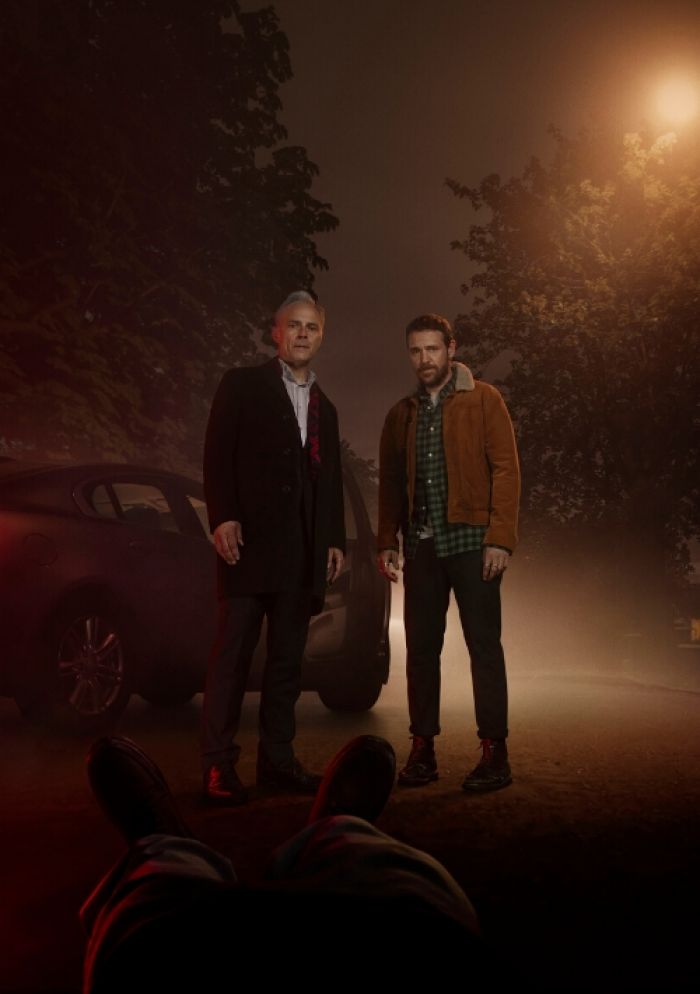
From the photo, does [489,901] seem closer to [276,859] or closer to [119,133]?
[276,859]

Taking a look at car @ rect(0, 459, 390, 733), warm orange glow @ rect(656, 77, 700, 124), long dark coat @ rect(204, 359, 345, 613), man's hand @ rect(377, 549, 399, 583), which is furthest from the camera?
warm orange glow @ rect(656, 77, 700, 124)

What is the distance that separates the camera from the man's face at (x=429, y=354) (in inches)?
207

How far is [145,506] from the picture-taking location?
772 cm

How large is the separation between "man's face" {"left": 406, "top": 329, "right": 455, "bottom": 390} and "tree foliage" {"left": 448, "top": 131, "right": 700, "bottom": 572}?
812 inches

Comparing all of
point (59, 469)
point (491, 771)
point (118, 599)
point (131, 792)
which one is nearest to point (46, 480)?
point (59, 469)

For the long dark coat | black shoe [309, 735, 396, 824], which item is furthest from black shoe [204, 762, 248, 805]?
black shoe [309, 735, 396, 824]

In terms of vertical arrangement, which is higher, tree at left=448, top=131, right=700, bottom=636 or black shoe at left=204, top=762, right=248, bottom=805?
tree at left=448, top=131, right=700, bottom=636

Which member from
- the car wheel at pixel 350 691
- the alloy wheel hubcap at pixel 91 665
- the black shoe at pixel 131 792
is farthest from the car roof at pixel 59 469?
the black shoe at pixel 131 792

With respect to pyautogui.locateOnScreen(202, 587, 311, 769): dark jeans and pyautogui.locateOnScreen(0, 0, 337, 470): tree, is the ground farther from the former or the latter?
pyautogui.locateOnScreen(0, 0, 337, 470): tree

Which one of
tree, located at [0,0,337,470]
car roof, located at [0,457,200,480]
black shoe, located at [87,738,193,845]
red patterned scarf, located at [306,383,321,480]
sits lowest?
black shoe, located at [87,738,193,845]

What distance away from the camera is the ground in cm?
268

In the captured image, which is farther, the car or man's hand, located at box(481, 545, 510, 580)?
the car

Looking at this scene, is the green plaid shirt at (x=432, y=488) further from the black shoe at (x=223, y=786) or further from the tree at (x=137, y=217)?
the tree at (x=137, y=217)

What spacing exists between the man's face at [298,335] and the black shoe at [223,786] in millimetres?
1853
